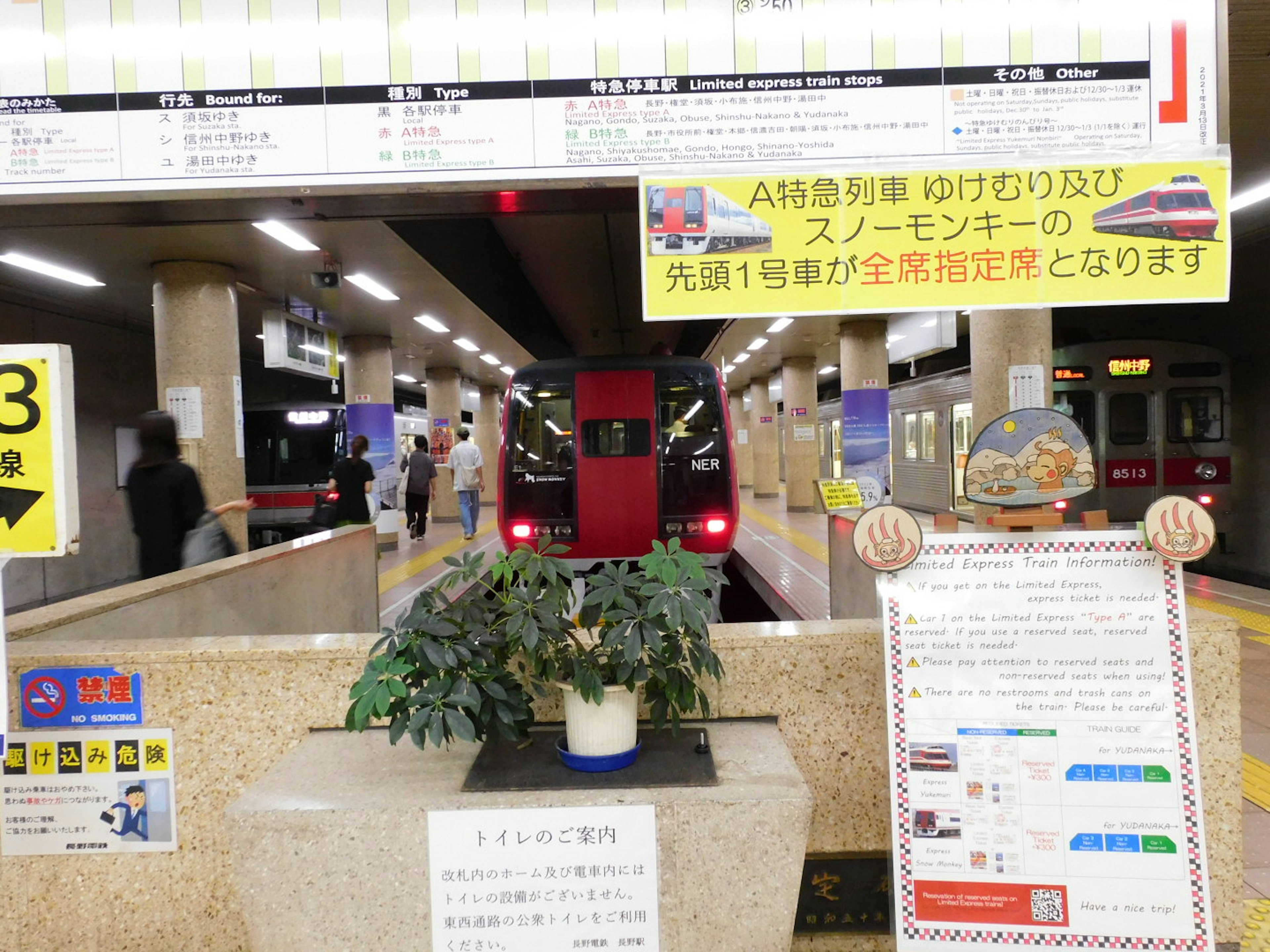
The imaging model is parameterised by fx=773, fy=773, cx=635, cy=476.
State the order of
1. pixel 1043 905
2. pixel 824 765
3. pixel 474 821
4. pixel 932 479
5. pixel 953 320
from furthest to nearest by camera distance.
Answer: pixel 932 479 → pixel 953 320 → pixel 824 765 → pixel 1043 905 → pixel 474 821

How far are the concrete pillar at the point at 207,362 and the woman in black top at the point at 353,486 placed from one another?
89 centimetres

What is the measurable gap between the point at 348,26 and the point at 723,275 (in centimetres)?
122

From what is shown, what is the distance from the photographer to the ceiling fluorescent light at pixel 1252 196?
6.67 m

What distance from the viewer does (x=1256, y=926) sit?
2215 millimetres

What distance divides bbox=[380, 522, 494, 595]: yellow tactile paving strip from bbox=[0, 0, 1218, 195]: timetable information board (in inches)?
219

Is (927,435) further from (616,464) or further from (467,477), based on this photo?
(616,464)

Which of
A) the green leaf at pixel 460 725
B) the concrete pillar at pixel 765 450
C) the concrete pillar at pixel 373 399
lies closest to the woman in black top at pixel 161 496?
the green leaf at pixel 460 725

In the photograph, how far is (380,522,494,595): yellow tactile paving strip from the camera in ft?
29.5

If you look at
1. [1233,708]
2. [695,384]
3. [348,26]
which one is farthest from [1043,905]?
[695,384]

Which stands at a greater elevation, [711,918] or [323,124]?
[323,124]

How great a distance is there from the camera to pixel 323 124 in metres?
2.07

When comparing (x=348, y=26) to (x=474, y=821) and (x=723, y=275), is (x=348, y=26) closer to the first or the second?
(x=723, y=275)

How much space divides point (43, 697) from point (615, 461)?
495cm

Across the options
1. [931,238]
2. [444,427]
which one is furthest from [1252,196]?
[444,427]
